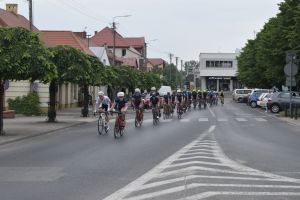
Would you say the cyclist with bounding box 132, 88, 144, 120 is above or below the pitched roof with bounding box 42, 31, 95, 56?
below

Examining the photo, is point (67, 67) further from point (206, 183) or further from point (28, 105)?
point (206, 183)

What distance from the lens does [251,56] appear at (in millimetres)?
80125

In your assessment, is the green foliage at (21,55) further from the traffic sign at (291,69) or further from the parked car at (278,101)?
the parked car at (278,101)

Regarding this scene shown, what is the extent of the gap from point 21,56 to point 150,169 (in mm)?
10707

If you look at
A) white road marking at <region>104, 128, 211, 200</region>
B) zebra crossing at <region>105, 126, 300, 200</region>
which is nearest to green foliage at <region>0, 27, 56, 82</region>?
white road marking at <region>104, 128, 211, 200</region>

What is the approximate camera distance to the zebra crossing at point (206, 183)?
9008mm

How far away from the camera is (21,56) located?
21.6 meters

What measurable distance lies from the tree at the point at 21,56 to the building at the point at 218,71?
373ft

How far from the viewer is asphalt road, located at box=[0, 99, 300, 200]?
9375mm

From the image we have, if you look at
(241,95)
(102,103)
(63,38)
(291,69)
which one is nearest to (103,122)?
(102,103)

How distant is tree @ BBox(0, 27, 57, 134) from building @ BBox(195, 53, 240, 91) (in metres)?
Answer: 114

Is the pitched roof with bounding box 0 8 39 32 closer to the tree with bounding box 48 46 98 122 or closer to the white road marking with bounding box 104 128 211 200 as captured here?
the tree with bounding box 48 46 98 122

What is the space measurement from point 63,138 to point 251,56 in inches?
2396

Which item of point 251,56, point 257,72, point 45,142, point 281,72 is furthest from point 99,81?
point 251,56
